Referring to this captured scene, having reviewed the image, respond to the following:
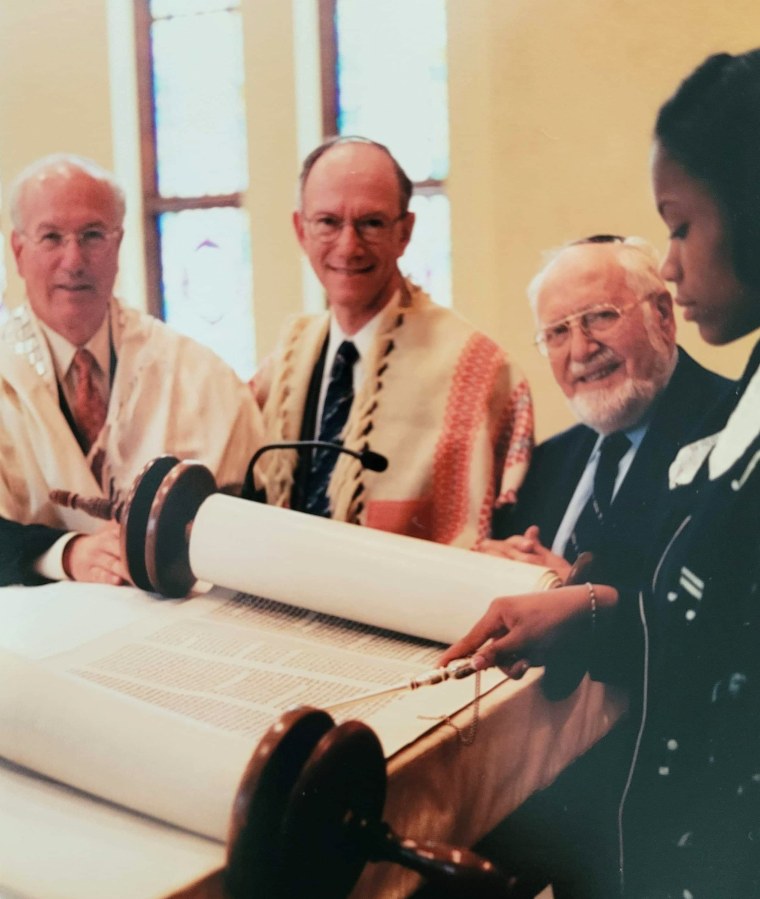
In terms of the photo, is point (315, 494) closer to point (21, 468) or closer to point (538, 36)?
point (21, 468)

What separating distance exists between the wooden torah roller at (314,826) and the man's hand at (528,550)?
0.29m

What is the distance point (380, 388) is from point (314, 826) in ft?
1.49

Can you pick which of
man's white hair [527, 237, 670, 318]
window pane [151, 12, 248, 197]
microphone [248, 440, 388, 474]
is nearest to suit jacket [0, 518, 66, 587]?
microphone [248, 440, 388, 474]

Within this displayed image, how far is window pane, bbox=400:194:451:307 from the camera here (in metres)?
0.97

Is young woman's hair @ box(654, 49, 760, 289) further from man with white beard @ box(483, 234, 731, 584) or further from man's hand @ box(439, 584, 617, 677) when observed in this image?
man's hand @ box(439, 584, 617, 677)

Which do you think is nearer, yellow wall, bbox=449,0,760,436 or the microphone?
yellow wall, bbox=449,0,760,436

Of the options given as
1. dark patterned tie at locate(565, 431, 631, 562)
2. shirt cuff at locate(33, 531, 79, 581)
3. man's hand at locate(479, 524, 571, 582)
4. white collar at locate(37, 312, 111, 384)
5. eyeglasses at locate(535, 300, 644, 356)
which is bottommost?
shirt cuff at locate(33, 531, 79, 581)

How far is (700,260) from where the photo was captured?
0.92m

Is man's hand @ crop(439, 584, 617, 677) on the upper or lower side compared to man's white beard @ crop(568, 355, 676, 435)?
lower

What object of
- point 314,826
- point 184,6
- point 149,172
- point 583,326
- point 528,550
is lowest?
point 314,826

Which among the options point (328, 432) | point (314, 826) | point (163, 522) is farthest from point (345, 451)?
point (314, 826)

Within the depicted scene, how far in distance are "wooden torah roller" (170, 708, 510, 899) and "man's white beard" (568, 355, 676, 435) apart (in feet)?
1.22

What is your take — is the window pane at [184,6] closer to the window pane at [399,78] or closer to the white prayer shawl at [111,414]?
the window pane at [399,78]

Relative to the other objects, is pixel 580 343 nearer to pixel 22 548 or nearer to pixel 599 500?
pixel 599 500
